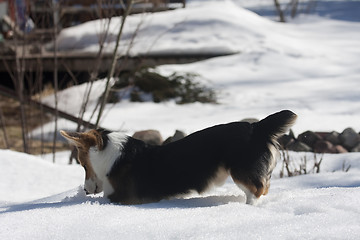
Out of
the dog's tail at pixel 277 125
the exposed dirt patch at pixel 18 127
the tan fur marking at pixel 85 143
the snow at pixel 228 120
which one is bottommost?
the exposed dirt patch at pixel 18 127

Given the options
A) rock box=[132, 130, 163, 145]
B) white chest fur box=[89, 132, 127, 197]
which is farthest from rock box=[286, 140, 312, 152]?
white chest fur box=[89, 132, 127, 197]

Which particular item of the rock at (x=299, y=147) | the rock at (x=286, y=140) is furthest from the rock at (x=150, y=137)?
the rock at (x=299, y=147)

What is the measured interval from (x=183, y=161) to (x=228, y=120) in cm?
489

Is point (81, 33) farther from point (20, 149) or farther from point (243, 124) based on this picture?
point (243, 124)

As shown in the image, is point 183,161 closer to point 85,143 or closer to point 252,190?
point 252,190

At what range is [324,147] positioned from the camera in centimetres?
594

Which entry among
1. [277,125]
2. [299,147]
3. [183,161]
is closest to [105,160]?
[183,161]

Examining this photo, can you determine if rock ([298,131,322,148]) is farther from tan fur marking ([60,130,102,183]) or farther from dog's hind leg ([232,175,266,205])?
tan fur marking ([60,130,102,183])

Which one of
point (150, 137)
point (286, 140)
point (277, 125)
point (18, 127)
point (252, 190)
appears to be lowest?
point (18, 127)

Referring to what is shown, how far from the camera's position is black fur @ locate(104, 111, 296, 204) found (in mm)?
3002

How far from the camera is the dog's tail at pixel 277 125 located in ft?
9.93

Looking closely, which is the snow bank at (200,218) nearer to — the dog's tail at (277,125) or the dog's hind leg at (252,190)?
the dog's hind leg at (252,190)

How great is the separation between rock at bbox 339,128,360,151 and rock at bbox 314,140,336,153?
0.70 ft

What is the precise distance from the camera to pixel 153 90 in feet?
31.2
